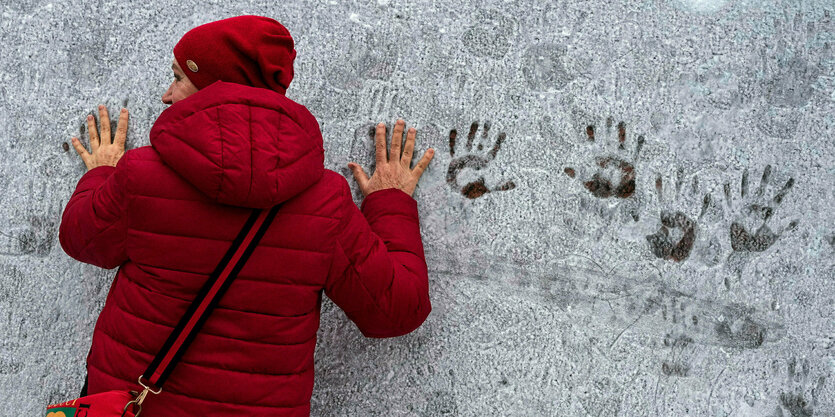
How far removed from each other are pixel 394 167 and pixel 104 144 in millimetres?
844

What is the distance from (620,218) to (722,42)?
588 mm

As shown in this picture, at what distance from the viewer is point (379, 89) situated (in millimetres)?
1805

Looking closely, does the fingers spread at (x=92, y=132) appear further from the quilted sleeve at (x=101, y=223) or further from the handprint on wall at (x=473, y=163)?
the handprint on wall at (x=473, y=163)

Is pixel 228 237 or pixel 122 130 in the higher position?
pixel 228 237

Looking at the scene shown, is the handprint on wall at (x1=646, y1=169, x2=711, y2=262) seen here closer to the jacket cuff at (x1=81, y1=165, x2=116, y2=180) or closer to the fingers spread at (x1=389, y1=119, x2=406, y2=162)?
the fingers spread at (x1=389, y1=119, x2=406, y2=162)

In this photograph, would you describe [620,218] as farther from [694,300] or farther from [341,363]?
[341,363]

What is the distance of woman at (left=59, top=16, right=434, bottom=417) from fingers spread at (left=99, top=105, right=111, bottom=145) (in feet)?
1.35

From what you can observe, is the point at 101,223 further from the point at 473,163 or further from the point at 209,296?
the point at 473,163

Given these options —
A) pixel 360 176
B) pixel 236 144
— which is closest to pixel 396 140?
pixel 360 176

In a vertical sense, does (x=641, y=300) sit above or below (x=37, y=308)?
above

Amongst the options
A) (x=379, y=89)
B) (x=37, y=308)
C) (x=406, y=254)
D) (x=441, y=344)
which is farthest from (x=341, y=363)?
(x=37, y=308)

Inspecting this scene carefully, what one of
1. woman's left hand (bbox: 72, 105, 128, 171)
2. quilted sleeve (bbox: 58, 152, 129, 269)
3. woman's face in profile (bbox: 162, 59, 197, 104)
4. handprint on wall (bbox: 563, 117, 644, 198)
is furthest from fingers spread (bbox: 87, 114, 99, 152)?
handprint on wall (bbox: 563, 117, 644, 198)

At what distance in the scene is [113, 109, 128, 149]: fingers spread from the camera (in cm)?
178

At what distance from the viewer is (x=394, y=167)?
1737mm
